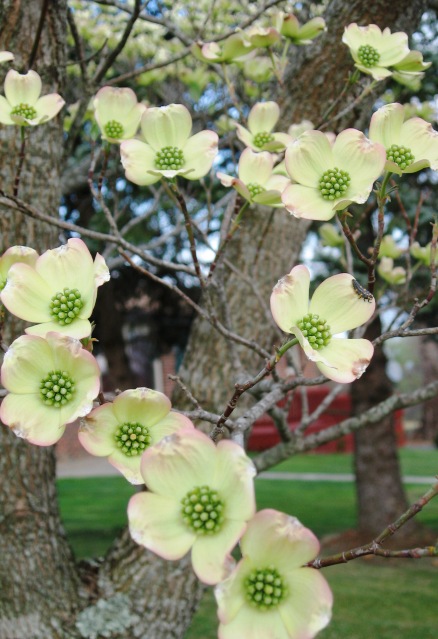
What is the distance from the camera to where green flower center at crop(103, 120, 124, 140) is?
1021mm

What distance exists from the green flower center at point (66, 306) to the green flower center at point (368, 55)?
27.9 inches

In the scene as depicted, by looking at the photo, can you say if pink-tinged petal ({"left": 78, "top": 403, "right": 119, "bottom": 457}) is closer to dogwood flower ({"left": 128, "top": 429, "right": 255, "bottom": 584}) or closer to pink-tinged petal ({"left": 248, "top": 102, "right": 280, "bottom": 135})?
dogwood flower ({"left": 128, "top": 429, "right": 255, "bottom": 584})

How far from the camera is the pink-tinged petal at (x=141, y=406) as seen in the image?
25.0 inches

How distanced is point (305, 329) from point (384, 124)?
0.29 meters

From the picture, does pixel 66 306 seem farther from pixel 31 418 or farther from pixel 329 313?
pixel 329 313

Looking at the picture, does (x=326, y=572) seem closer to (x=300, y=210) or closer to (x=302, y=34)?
(x=302, y=34)

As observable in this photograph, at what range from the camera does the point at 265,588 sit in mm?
530

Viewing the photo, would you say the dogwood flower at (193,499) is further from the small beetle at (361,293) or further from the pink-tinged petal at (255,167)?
the pink-tinged petal at (255,167)

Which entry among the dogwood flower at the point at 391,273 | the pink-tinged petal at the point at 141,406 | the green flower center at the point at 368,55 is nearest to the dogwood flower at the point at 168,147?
the pink-tinged petal at the point at 141,406

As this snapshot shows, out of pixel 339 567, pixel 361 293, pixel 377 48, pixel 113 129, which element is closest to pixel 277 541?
pixel 361 293

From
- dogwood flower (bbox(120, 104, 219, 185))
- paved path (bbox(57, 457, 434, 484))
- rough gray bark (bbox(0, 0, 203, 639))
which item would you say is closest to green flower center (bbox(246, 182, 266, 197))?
dogwood flower (bbox(120, 104, 219, 185))

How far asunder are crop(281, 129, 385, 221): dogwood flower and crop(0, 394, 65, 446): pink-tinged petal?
34 centimetres

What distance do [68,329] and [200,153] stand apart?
1.05 ft

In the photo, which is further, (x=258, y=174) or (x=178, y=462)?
(x=258, y=174)
